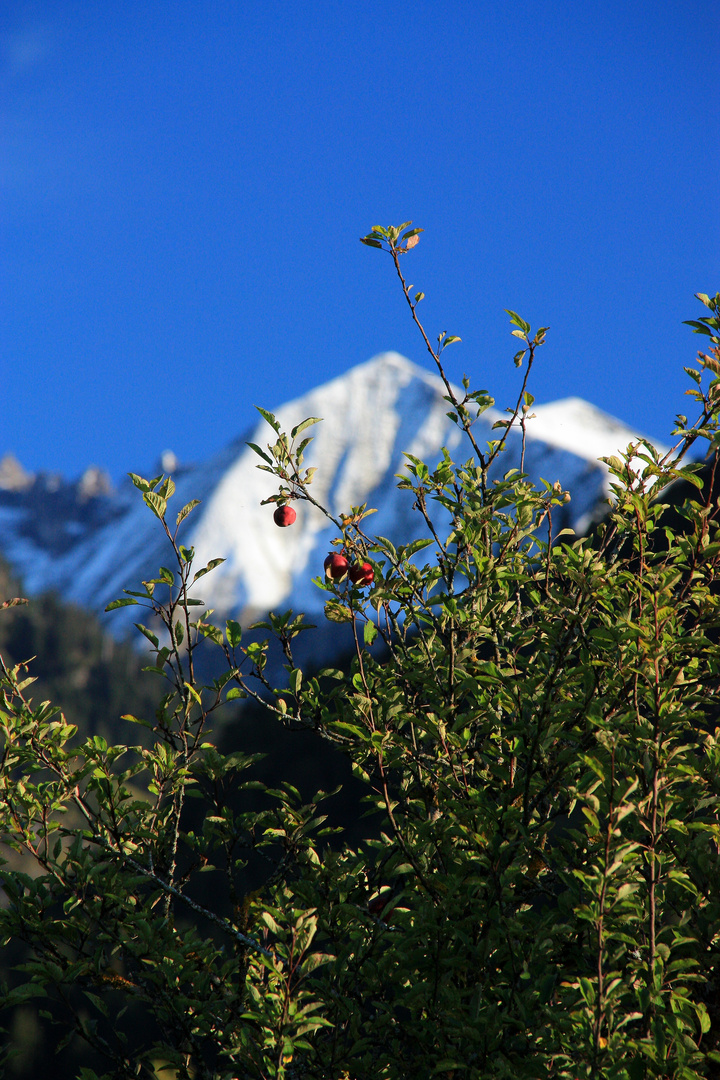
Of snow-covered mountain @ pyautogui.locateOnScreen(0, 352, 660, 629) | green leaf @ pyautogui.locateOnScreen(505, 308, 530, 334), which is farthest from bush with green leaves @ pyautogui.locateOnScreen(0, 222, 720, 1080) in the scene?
snow-covered mountain @ pyautogui.locateOnScreen(0, 352, 660, 629)

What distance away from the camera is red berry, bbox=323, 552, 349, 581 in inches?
137

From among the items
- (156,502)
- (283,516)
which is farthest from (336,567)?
(156,502)

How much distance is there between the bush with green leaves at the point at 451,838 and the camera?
2.47 metres

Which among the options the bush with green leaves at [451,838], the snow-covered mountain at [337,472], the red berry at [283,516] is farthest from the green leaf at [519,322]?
the snow-covered mountain at [337,472]

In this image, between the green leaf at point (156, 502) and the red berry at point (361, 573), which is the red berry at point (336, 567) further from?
the green leaf at point (156, 502)

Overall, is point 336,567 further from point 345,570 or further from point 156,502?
point 156,502

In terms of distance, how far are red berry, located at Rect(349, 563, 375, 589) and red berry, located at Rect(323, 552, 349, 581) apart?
0.04 m

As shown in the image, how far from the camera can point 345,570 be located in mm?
3510

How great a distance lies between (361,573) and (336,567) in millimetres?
110

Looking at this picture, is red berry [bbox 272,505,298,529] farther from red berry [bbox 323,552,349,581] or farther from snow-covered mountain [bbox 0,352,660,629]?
snow-covered mountain [bbox 0,352,660,629]

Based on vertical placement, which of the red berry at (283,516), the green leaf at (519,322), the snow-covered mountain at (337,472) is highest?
the snow-covered mountain at (337,472)

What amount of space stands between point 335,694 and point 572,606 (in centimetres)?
107

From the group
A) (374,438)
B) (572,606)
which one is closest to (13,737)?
(572,606)

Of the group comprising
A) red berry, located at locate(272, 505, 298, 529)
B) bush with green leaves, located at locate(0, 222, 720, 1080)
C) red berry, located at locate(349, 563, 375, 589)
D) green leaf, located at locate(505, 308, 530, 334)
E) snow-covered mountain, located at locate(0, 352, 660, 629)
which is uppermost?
snow-covered mountain, located at locate(0, 352, 660, 629)
